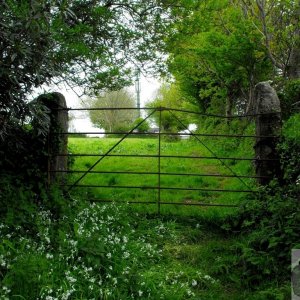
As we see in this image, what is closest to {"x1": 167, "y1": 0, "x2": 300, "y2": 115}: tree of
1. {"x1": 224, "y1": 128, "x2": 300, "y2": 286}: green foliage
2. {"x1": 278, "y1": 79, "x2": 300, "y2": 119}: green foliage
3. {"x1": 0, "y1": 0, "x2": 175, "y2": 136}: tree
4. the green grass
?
{"x1": 0, "y1": 0, "x2": 175, "y2": 136}: tree

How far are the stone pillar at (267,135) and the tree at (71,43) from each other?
3102mm

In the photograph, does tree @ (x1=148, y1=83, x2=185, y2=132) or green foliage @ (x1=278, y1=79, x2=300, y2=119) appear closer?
green foliage @ (x1=278, y1=79, x2=300, y2=119)

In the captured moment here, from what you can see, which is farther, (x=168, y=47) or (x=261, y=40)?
(x=261, y=40)

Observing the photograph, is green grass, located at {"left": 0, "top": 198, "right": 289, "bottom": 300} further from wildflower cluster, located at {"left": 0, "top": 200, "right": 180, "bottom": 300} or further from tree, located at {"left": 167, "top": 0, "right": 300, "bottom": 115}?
tree, located at {"left": 167, "top": 0, "right": 300, "bottom": 115}

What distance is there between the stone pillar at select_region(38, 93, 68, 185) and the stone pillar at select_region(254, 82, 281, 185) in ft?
12.8

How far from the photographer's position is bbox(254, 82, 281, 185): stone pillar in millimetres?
7352

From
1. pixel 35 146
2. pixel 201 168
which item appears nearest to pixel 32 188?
pixel 35 146

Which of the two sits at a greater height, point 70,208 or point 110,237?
point 70,208

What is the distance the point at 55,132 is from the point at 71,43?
180 centimetres

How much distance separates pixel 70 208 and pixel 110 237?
147cm

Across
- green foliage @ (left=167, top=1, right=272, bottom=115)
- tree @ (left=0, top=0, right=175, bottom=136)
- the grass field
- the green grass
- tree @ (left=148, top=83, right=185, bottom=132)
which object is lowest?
the green grass

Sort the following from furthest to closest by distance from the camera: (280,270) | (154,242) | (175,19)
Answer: (175,19)
(154,242)
(280,270)

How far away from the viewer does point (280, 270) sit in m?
4.79

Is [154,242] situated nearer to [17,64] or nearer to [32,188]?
[32,188]
